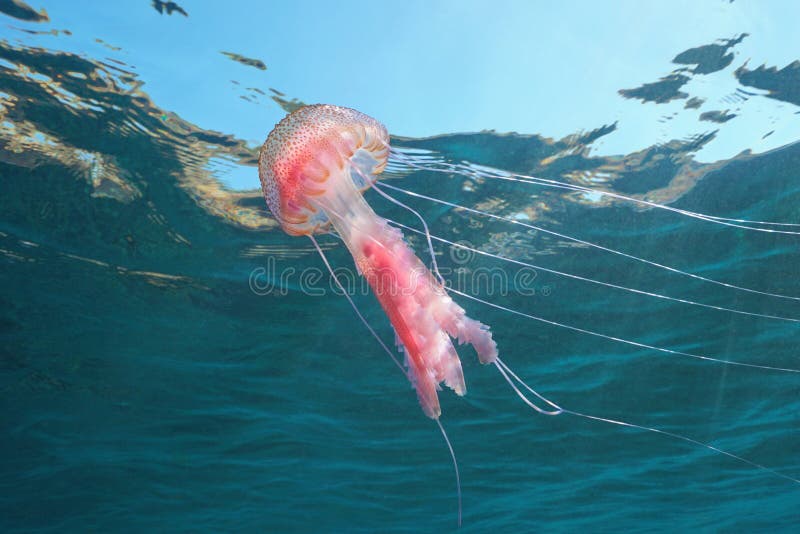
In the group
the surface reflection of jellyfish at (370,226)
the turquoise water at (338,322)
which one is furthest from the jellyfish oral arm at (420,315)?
the turquoise water at (338,322)

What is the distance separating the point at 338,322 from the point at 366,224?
5.89m

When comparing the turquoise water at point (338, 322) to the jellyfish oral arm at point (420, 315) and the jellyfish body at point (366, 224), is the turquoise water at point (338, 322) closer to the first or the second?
the jellyfish body at point (366, 224)

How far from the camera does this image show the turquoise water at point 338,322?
18.5 feet

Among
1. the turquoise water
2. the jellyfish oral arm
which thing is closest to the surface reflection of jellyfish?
the jellyfish oral arm

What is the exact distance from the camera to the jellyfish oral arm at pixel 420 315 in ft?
8.57

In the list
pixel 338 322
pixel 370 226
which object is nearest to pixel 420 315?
pixel 370 226

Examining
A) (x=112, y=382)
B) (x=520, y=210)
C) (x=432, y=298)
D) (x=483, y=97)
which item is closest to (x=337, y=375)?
(x=112, y=382)

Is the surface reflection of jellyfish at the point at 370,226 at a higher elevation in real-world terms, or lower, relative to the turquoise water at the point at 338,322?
lower

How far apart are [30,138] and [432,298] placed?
522cm

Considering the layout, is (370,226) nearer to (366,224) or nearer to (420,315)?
(366,224)

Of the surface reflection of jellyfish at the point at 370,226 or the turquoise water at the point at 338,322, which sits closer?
the surface reflection of jellyfish at the point at 370,226

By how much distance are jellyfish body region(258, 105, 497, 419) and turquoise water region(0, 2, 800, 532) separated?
1932mm

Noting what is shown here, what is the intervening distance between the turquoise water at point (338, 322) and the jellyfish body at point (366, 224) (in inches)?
76.1

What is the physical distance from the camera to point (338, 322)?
871 centimetres
